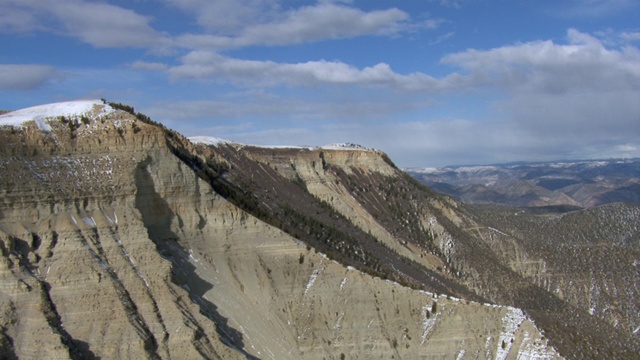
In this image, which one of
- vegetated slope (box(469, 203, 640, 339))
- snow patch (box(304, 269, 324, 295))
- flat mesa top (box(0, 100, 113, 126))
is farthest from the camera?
vegetated slope (box(469, 203, 640, 339))

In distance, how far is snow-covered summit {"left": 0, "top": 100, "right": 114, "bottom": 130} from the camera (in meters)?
35.6

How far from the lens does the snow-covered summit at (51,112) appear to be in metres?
35.6

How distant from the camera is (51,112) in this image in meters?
37.5

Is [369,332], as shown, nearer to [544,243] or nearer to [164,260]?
[164,260]

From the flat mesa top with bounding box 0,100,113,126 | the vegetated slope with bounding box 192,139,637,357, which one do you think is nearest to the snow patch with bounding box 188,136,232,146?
the vegetated slope with bounding box 192,139,637,357

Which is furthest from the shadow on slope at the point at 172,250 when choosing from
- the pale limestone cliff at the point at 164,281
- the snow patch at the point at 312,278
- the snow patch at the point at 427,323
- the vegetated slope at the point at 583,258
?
the vegetated slope at the point at 583,258

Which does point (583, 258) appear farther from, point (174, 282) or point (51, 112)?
point (51, 112)

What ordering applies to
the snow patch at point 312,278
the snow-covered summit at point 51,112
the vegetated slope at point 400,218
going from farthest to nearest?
the vegetated slope at point 400,218
the snow patch at point 312,278
the snow-covered summit at point 51,112

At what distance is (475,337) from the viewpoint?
123ft

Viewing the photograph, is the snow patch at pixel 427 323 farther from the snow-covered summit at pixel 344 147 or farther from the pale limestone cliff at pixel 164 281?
the snow-covered summit at pixel 344 147

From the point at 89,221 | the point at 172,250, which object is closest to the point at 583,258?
the point at 172,250

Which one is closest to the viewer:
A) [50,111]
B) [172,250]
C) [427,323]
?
[172,250]

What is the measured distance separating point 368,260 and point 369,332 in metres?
14.2

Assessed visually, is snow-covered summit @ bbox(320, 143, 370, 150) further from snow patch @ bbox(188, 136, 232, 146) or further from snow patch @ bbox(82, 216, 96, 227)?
snow patch @ bbox(82, 216, 96, 227)
